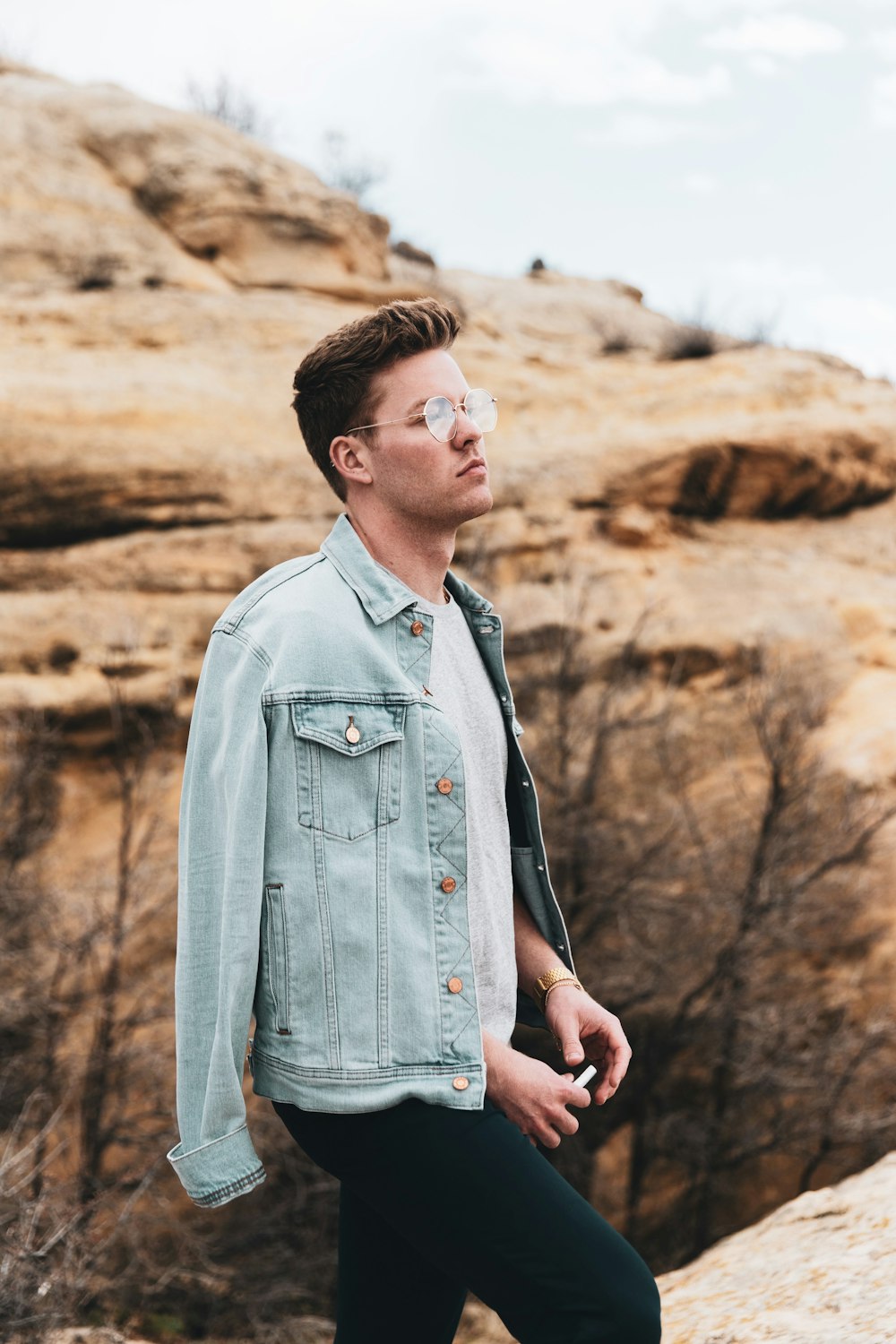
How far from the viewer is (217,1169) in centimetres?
179

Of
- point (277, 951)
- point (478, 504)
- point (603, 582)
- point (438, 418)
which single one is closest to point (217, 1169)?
point (277, 951)

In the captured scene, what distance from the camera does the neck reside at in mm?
2125

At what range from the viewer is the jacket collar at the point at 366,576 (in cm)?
201

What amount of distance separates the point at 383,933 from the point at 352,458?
2.68 feet

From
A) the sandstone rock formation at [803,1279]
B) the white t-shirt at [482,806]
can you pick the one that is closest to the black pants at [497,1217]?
the white t-shirt at [482,806]

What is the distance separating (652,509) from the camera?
36.4 feet

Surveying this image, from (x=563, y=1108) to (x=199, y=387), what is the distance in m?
9.12

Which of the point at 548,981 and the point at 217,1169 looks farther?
the point at 548,981

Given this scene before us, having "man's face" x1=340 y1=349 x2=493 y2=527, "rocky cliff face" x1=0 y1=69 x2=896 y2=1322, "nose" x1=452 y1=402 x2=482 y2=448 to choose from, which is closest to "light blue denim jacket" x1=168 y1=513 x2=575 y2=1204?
"man's face" x1=340 y1=349 x2=493 y2=527

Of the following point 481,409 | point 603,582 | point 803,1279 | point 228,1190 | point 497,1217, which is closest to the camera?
point 497,1217

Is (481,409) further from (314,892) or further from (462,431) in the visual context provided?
(314,892)

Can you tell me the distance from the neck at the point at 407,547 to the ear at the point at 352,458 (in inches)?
3.0

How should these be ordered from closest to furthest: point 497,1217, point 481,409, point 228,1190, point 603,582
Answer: point 497,1217
point 228,1190
point 481,409
point 603,582

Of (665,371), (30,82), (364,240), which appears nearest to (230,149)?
(364,240)
